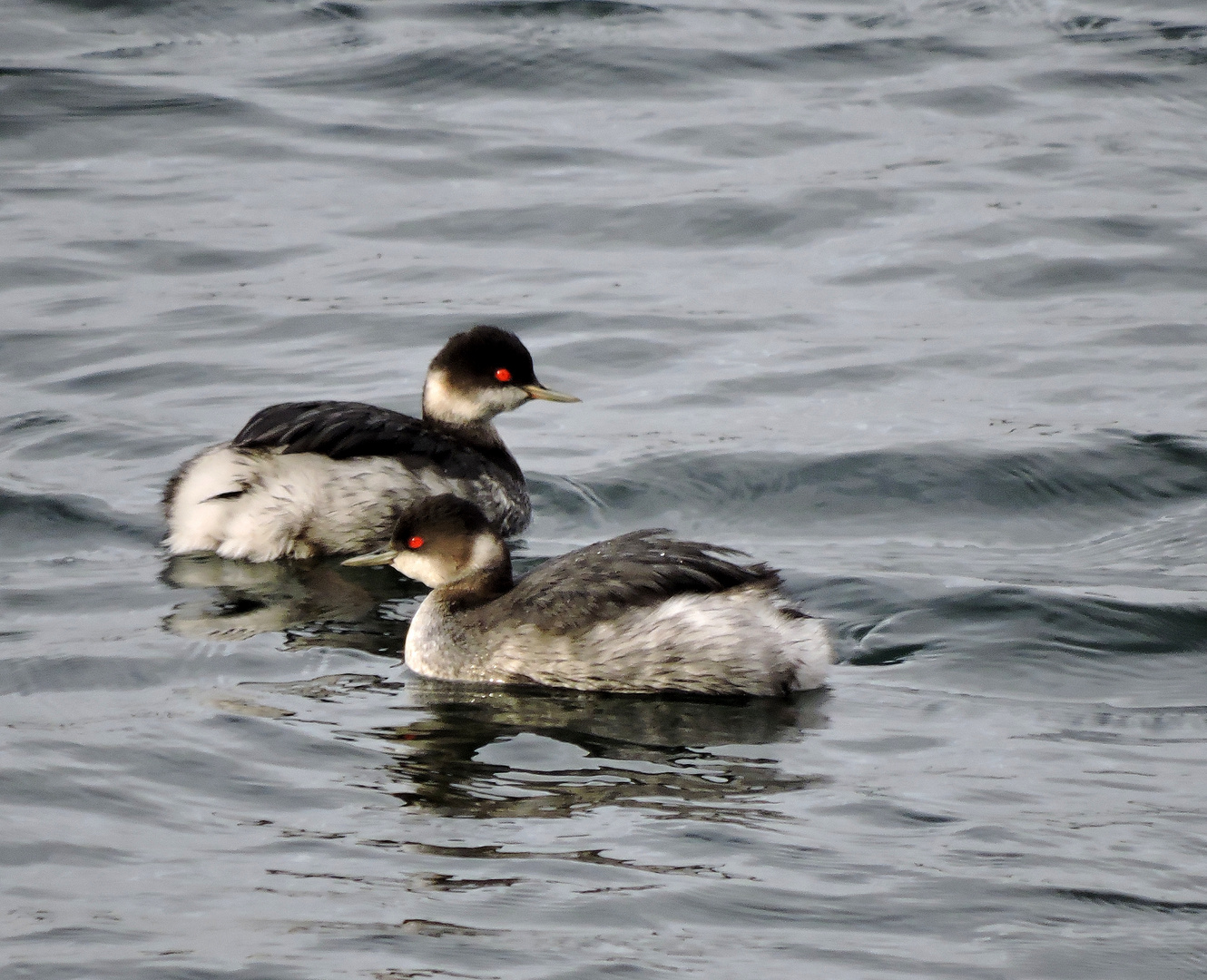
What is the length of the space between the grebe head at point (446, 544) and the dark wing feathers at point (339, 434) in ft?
3.13

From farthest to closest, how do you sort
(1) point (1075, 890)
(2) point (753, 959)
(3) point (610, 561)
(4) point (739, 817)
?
1. (3) point (610, 561)
2. (4) point (739, 817)
3. (1) point (1075, 890)
4. (2) point (753, 959)

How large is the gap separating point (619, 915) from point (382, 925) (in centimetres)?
53

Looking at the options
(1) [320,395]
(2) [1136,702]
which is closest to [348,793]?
(2) [1136,702]

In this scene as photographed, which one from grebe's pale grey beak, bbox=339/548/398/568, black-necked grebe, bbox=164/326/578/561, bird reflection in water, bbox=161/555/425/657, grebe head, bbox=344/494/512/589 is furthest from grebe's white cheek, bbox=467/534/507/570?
black-necked grebe, bbox=164/326/578/561

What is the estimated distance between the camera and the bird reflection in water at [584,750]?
16.9 feet

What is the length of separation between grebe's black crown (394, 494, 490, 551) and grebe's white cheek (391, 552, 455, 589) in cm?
4

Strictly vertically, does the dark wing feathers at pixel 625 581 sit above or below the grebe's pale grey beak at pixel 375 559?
above

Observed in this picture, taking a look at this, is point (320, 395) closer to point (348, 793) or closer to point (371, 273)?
point (371, 273)

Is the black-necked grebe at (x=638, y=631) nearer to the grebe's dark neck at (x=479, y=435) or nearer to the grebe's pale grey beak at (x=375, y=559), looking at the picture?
the grebe's pale grey beak at (x=375, y=559)

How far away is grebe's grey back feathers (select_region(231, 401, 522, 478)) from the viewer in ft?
24.7

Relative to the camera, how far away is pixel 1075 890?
4.53 m

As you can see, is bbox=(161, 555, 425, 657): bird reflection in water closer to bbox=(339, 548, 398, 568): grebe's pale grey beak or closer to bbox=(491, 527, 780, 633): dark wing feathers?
bbox=(339, 548, 398, 568): grebe's pale grey beak

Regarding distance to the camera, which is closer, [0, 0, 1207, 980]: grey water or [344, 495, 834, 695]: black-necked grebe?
[0, 0, 1207, 980]: grey water

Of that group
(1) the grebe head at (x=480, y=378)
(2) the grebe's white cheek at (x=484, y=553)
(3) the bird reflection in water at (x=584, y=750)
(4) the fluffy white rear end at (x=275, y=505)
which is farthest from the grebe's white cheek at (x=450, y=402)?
(3) the bird reflection in water at (x=584, y=750)
